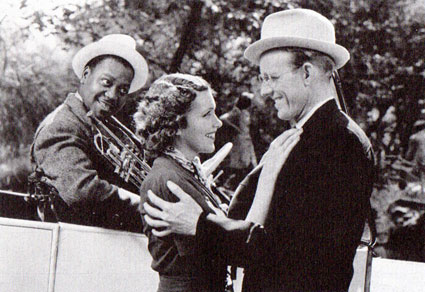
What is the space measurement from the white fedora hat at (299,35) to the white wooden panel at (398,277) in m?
1.47

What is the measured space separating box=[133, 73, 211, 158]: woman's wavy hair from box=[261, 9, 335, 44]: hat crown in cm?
38

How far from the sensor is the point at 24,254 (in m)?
2.34

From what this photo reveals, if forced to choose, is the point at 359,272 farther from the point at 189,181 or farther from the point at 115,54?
the point at 115,54

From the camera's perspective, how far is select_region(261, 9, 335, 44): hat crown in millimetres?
2064

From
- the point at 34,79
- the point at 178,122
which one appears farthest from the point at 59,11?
the point at 178,122

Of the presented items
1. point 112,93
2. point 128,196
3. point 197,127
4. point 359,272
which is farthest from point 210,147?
point 359,272

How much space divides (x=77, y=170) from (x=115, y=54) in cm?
75

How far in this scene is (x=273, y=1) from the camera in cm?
436

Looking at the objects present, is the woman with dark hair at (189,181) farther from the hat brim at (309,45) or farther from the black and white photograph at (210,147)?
the hat brim at (309,45)

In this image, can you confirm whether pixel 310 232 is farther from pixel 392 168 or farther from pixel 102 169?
pixel 392 168

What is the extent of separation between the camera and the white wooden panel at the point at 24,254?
2.32 m

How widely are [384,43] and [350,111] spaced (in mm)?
623

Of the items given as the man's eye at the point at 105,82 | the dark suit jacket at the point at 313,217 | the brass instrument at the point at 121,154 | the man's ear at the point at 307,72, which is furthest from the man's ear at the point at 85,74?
the dark suit jacket at the point at 313,217

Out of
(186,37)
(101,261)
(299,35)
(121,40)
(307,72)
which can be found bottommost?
(101,261)
